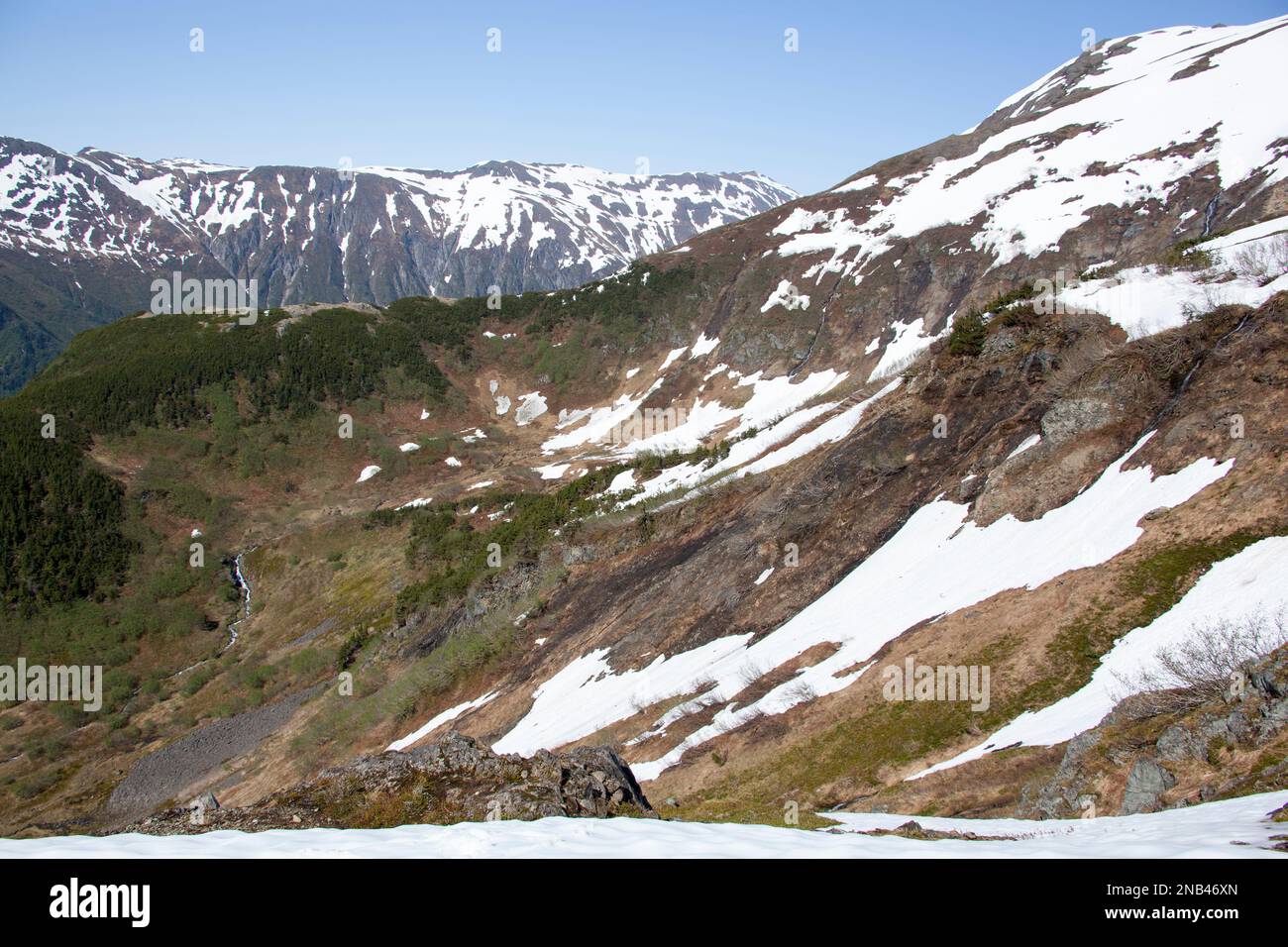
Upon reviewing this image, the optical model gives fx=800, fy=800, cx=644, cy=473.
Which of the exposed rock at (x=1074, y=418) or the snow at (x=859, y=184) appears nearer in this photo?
the exposed rock at (x=1074, y=418)

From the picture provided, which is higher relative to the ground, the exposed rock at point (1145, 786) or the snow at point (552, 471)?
the snow at point (552, 471)

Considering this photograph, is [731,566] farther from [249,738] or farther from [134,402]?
[134,402]

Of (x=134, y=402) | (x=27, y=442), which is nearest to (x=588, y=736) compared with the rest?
(x=27, y=442)

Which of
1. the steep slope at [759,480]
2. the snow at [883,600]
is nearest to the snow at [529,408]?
the steep slope at [759,480]

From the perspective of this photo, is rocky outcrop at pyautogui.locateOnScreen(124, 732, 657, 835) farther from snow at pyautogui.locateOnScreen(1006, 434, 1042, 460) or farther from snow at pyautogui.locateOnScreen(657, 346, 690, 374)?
snow at pyautogui.locateOnScreen(657, 346, 690, 374)

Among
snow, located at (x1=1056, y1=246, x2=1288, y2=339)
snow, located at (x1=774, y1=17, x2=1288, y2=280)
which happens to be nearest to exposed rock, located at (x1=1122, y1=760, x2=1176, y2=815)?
snow, located at (x1=1056, y1=246, x2=1288, y2=339)

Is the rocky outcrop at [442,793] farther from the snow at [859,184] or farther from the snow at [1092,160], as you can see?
the snow at [859,184]

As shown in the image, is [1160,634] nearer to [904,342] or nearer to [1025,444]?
[1025,444]

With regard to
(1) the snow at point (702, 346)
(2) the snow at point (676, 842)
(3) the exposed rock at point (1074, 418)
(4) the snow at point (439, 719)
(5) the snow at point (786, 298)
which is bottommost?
(4) the snow at point (439, 719)
